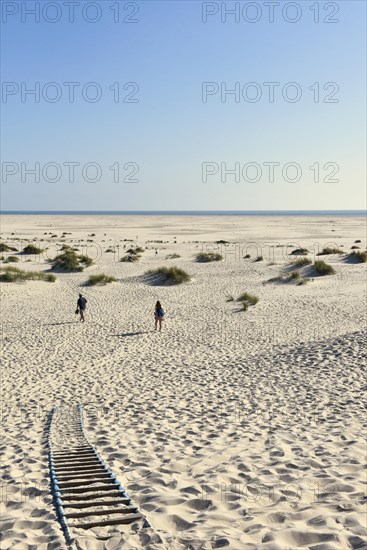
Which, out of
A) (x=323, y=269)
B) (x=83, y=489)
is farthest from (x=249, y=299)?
(x=83, y=489)

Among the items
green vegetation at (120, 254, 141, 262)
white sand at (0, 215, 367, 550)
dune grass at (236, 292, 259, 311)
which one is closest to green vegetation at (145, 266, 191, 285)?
white sand at (0, 215, 367, 550)

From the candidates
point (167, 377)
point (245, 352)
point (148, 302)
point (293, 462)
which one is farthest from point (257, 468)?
point (148, 302)

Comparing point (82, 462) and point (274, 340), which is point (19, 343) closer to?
point (274, 340)

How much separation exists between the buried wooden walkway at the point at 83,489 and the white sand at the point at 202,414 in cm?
15

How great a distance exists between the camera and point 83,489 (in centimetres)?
659

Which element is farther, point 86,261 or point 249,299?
point 86,261

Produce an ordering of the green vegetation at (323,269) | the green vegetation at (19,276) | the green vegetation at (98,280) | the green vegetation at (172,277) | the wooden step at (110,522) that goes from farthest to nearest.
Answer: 1. the green vegetation at (323,269)
2. the green vegetation at (172,277)
3. the green vegetation at (98,280)
4. the green vegetation at (19,276)
5. the wooden step at (110,522)

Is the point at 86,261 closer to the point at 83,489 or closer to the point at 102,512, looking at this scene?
the point at 83,489

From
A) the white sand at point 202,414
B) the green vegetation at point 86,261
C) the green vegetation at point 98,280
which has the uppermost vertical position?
the green vegetation at point 86,261

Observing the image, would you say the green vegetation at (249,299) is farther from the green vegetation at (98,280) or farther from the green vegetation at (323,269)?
the green vegetation at (98,280)

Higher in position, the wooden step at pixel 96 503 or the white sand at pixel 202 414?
the wooden step at pixel 96 503

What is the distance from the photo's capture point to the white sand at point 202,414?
559 cm

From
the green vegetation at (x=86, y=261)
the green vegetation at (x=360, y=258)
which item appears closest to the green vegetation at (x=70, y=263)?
the green vegetation at (x=86, y=261)

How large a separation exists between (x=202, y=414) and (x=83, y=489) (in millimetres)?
4297
